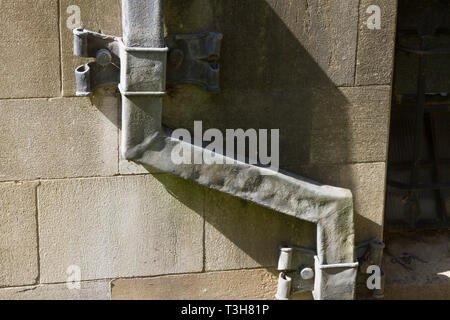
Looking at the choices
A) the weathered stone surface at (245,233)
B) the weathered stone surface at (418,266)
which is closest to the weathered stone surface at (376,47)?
the weathered stone surface at (245,233)

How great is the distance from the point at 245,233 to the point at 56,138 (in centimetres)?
161

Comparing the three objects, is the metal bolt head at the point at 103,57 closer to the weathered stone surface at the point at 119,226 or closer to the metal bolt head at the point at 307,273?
the weathered stone surface at the point at 119,226

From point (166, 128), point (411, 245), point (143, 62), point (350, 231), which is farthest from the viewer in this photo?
point (411, 245)

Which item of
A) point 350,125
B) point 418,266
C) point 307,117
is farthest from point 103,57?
point 418,266

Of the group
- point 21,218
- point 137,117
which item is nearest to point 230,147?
point 137,117

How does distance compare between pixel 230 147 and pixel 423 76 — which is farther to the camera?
pixel 423 76

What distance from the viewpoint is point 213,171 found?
15.8 feet

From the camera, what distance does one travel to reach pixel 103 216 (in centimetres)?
504

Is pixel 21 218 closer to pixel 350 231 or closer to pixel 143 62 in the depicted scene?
pixel 143 62

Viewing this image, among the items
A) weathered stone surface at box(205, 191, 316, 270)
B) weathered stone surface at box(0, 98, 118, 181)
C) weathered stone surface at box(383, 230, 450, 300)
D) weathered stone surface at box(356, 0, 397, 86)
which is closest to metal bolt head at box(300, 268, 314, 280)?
weathered stone surface at box(205, 191, 316, 270)

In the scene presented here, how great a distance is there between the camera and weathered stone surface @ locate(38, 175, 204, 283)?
4973 millimetres

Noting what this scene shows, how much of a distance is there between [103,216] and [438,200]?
3020mm

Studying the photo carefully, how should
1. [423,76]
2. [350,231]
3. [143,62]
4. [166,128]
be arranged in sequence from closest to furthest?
[143,62] < [166,128] < [350,231] < [423,76]

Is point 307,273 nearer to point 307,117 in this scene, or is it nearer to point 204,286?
point 204,286
